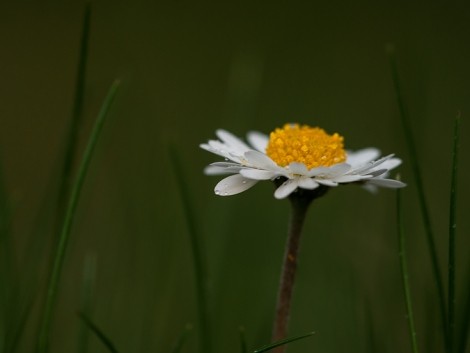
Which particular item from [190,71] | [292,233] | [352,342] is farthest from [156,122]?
[292,233]

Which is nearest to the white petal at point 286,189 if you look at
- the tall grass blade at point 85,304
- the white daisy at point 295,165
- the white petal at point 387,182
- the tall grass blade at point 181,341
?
the white daisy at point 295,165

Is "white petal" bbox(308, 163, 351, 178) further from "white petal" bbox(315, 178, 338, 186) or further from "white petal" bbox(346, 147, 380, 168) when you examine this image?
"white petal" bbox(346, 147, 380, 168)

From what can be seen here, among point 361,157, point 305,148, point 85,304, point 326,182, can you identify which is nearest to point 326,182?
point 326,182

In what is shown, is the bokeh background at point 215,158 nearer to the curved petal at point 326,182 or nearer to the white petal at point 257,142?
the white petal at point 257,142

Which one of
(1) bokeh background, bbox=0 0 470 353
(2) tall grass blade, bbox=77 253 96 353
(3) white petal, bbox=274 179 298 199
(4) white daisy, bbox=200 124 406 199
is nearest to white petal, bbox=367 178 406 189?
(4) white daisy, bbox=200 124 406 199

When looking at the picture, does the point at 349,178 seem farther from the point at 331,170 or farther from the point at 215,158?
the point at 215,158
